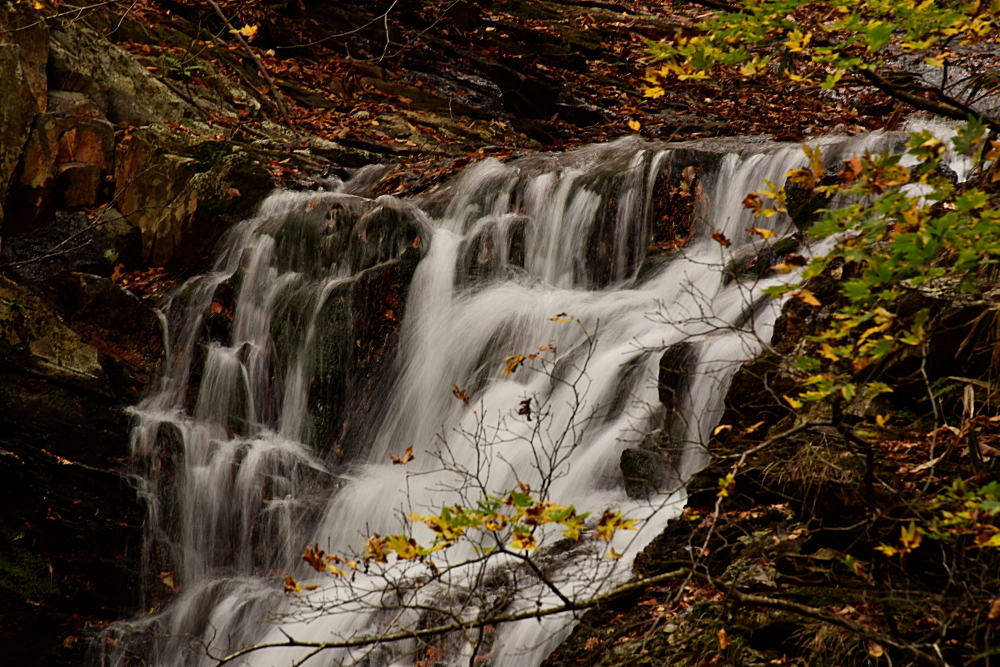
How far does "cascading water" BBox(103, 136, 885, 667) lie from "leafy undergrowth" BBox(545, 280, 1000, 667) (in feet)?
2.74

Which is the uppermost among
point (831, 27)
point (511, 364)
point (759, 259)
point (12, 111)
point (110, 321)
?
point (831, 27)

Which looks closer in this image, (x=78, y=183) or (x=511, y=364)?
(x=511, y=364)

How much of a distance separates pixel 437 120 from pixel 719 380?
775 cm

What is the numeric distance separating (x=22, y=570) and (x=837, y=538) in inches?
228

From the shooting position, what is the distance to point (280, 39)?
13352mm

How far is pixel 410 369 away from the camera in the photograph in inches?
305

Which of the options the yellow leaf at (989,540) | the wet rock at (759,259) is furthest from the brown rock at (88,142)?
the yellow leaf at (989,540)

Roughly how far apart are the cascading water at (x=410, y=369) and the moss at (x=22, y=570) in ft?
2.30

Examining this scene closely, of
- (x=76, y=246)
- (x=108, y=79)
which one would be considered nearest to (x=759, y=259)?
(x=76, y=246)

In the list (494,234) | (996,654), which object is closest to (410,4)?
(494,234)

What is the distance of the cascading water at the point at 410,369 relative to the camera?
19.6 feet

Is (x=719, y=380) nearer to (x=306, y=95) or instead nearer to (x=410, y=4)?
(x=306, y=95)

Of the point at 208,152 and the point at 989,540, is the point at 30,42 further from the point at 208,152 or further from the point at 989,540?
the point at 989,540

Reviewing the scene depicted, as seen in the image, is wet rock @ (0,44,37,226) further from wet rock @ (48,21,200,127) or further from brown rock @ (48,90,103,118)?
wet rock @ (48,21,200,127)
